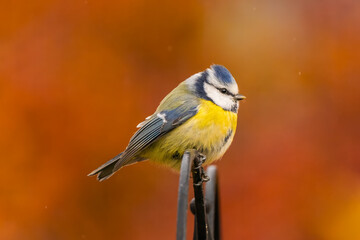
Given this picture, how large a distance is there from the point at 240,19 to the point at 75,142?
1.25 metres

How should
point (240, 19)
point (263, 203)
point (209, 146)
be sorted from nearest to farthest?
point (209, 146) → point (263, 203) → point (240, 19)

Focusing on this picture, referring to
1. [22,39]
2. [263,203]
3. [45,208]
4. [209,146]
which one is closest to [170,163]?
[209,146]

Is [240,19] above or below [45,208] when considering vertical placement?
above

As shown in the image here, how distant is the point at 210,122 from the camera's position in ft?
7.08

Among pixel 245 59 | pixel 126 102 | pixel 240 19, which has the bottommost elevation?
pixel 126 102

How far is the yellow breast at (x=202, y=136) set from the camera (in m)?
2.13

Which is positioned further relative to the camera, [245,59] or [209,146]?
[245,59]

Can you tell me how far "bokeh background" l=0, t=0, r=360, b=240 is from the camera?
3232 mm

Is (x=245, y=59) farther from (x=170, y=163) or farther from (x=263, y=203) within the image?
(x=170, y=163)

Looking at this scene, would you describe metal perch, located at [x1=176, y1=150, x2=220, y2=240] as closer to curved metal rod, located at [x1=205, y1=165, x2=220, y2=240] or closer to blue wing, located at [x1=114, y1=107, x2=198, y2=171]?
curved metal rod, located at [x1=205, y1=165, x2=220, y2=240]

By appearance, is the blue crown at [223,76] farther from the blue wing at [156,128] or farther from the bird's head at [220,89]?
the blue wing at [156,128]

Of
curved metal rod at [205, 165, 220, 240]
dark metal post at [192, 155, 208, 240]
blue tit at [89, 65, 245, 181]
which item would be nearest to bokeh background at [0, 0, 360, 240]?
blue tit at [89, 65, 245, 181]

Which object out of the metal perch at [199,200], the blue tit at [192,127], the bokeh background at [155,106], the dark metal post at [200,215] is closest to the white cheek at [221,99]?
the blue tit at [192,127]

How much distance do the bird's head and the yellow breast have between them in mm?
28
